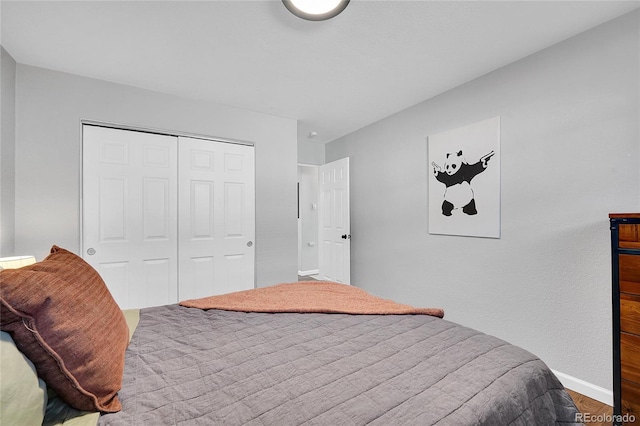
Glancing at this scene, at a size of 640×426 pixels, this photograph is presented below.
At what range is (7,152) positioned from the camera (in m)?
2.14

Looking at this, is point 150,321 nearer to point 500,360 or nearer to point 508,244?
point 500,360

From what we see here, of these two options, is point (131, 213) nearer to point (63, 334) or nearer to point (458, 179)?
point (63, 334)

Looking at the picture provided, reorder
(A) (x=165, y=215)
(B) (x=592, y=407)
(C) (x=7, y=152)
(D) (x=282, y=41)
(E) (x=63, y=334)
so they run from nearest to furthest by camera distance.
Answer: (E) (x=63, y=334)
(B) (x=592, y=407)
(D) (x=282, y=41)
(C) (x=7, y=152)
(A) (x=165, y=215)

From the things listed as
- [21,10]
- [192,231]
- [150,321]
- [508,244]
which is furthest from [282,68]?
[508,244]

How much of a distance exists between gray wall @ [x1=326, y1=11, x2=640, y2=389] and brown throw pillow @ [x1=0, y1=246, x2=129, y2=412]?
2.65 meters

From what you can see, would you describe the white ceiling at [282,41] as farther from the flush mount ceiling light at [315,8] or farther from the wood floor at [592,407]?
the wood floor at [592,407]

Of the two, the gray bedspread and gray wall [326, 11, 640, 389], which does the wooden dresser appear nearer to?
gray wall [326, 11, 640, 389]

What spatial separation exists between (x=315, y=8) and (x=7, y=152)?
2500 millimetres

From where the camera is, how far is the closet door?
9.79 ft

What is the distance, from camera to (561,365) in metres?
2.06

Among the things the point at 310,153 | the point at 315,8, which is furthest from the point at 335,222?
the point at 315,8

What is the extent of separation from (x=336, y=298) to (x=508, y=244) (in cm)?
161

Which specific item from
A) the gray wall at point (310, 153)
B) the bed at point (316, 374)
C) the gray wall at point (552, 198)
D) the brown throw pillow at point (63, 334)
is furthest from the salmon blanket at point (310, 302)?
the gray wall at point (310, 153)

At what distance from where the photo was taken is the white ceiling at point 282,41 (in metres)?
1.72
